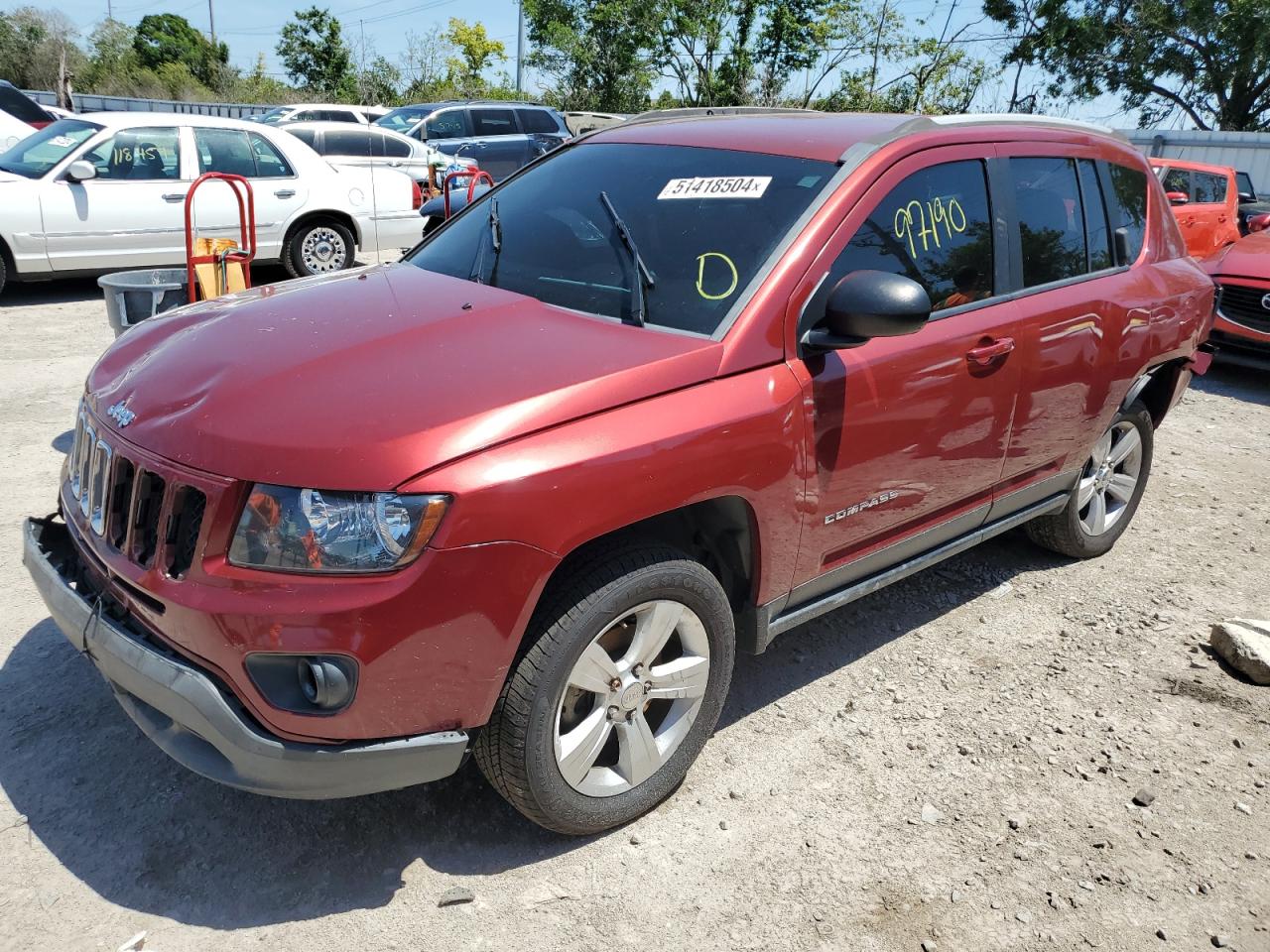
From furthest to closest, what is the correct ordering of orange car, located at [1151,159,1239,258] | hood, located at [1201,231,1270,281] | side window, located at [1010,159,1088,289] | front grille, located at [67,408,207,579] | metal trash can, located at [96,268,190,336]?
orange car, located at [1151,159,1239,258] → hood, located at [1201,231,1270,281] → metal trash can, located at [96,268,190,336] → side window, located at [1010,159,1088,289] → front grille, located at [67,408,207,579]

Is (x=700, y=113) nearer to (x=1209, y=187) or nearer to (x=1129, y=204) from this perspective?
(x=1129, y=204)

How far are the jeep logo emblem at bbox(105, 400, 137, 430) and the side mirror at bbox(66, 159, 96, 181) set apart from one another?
7297mm

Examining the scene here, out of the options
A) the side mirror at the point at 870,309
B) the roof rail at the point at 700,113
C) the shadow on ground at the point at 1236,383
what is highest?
the roof rail at the point at 700,113

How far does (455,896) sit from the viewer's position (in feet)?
8.56

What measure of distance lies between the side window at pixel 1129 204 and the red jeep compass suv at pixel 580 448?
31cm

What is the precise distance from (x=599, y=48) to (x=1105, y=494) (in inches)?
1147

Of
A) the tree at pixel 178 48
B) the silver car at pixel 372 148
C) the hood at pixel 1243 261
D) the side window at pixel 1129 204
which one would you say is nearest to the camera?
the side window at pixel 1129 204

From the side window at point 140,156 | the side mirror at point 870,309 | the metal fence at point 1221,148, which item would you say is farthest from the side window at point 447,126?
the side mirror at point 870,309

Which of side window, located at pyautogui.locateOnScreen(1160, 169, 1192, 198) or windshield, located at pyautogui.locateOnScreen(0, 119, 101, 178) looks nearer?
windshield, located at pyautogui.locateOnScreen(0, 119, 101, 178)

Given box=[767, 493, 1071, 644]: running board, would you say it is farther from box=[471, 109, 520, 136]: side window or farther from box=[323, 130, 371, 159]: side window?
box=[471, 109, 520, 136]: side window

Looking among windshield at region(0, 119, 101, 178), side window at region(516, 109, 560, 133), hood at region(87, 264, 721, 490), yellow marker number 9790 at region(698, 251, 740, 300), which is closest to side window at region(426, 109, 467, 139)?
side window at region(516, 109, 560, 133)

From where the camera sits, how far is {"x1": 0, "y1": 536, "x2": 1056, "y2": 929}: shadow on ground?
259cm

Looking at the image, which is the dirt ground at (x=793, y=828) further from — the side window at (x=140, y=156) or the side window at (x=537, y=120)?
the side window at (x=537, y=120)

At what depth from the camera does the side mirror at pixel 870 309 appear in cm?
276
